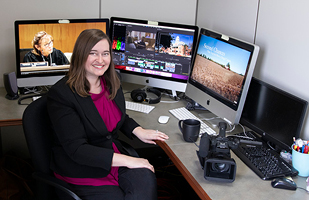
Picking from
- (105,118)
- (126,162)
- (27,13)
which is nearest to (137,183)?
(126,162)

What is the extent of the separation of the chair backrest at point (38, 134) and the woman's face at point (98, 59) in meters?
0.31

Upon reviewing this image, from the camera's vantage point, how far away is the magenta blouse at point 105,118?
178 centimetres

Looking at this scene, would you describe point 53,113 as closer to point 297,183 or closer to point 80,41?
point 80,41

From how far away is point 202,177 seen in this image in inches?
62.0

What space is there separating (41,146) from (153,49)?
3.92 ft

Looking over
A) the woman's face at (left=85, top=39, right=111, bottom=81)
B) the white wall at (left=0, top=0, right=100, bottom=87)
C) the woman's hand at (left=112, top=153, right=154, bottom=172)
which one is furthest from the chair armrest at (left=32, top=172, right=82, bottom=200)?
the white wall at (left=0, top=0, right=100, bottom=87)

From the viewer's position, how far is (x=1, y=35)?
264cm

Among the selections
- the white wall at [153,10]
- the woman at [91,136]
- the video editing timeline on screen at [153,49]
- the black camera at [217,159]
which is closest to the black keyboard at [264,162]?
the black camera at [217,159]

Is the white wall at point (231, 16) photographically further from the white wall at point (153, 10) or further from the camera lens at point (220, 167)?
the camera lens at point (220, 167)

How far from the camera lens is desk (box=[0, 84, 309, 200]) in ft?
4.77

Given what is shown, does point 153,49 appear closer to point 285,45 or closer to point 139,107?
point 139,107

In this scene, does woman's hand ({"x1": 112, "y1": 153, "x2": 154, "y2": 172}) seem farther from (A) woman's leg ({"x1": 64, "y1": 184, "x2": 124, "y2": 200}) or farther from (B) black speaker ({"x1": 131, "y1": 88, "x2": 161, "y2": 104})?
(B) black speaker ({"x1": 131, "y1": 88, "x2": 161, "y2": 104})

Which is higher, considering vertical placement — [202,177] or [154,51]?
[154,51]

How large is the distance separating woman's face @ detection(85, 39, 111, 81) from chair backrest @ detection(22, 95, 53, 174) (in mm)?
310
